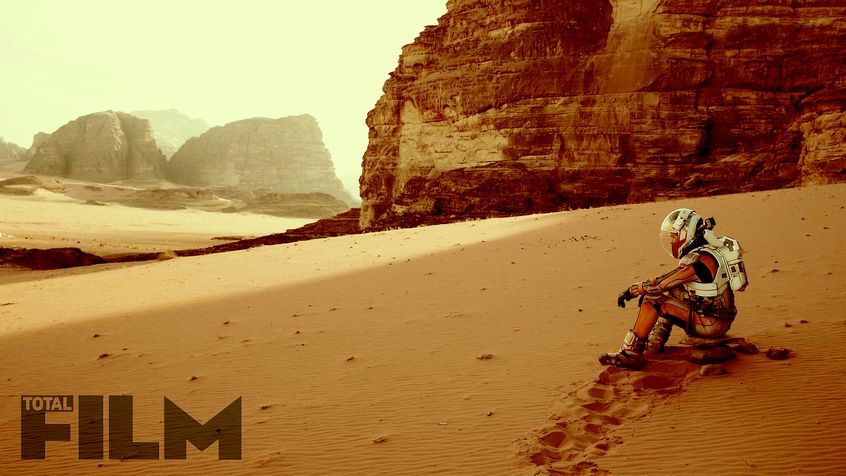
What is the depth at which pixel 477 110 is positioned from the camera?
28.9m

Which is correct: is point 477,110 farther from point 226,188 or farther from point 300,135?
point 300,135

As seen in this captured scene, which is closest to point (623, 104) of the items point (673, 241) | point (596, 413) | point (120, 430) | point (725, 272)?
point (673, 241)

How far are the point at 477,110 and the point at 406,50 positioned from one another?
341 inches

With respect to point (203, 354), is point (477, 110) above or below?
above

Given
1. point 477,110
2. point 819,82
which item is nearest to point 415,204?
point 477,110

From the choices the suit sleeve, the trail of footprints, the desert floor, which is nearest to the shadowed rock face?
the desert floor

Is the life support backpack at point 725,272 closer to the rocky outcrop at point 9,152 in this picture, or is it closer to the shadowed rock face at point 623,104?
the shadowed rock face at point 623,104

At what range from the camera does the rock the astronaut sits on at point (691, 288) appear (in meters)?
4.62

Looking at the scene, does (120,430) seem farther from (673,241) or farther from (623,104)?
(623,104)

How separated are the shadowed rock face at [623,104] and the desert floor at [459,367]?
455 inches

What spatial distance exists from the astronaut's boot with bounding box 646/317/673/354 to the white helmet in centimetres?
64

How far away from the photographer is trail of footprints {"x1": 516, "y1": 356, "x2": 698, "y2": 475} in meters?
3.65

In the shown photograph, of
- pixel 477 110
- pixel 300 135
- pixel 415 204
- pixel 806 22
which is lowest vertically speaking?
pixel 415 204

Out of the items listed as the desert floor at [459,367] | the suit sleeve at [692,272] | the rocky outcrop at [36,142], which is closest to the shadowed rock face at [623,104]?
the desert floor at [459,367]
